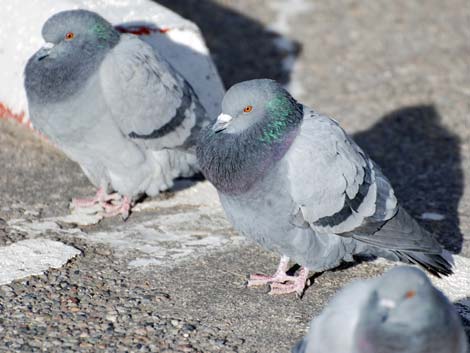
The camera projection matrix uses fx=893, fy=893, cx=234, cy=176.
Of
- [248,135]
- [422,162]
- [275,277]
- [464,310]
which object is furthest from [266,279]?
[422,162]

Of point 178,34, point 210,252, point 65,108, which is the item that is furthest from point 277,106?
point 178,34

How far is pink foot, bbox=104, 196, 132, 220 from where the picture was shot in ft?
20.8

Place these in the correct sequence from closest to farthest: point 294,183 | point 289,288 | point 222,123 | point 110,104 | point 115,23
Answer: point 294,183 < point 222,123 < point 289,288 < point 110,104 < point 115,23

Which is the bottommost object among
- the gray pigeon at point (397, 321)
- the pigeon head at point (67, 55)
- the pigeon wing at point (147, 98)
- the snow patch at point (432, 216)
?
the snow patch at point (432, 216)

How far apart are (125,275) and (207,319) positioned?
72 centimetres

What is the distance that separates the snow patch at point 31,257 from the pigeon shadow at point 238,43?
3.78 meters

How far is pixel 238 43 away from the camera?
10.1 metres

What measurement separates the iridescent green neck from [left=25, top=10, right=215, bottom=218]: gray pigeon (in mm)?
1352

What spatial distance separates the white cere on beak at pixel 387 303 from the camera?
3.66 metres

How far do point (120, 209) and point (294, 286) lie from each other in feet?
5.36

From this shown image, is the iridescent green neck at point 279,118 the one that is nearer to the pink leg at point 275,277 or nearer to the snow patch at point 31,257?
the pink leg at point 275,277

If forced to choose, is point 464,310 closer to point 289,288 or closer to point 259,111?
point 289,288

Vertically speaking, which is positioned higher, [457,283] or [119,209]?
[119,209]

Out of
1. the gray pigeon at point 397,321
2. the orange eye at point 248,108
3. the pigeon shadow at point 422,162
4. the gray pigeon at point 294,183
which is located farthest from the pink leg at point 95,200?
the gray pigeon at point 397,321
